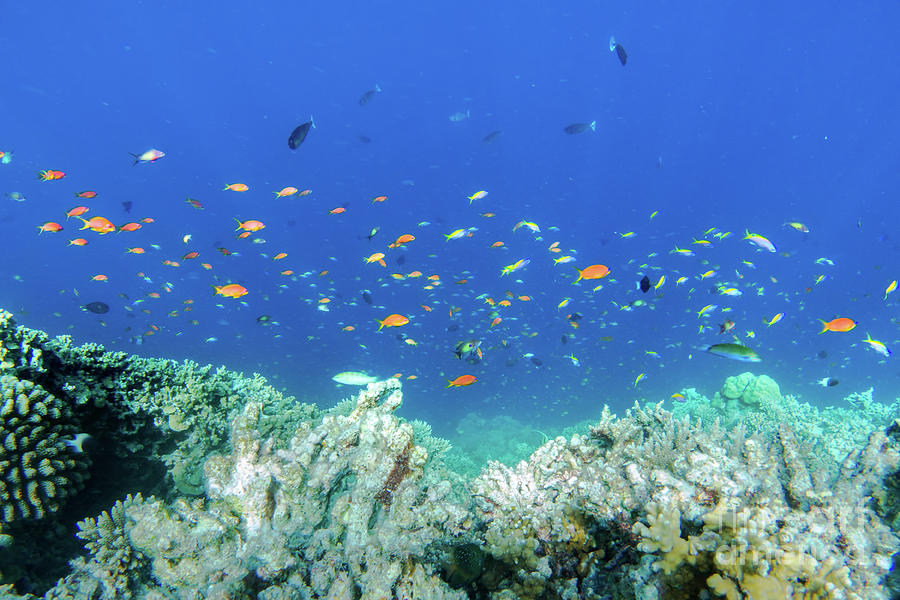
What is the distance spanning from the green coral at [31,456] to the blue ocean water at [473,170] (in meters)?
29.5

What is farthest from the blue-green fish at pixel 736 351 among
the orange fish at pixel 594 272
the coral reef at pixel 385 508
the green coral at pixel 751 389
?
the green coral at pixel 751 389

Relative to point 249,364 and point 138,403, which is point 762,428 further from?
point 249,364

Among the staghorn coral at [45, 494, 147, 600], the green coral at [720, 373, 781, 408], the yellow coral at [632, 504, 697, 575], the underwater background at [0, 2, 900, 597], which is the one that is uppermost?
the underwater background at [0, 2, 900, 597]

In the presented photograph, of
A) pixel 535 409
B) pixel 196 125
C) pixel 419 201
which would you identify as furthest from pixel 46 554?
pixel 196 125

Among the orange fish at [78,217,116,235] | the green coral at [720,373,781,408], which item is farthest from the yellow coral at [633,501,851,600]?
the green coral at [720,373,781,408]

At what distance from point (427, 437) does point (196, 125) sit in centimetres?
5850

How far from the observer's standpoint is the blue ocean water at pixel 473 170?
129 ft

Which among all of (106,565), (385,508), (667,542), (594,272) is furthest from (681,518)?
(594,272)

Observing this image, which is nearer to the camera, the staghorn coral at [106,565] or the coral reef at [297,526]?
the coral reef at [297,526]

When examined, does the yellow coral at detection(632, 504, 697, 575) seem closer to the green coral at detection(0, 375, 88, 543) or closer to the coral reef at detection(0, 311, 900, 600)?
the coral reef at detection(0, 311, 900, 600)

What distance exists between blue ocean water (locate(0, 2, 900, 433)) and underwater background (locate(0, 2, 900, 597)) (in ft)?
1.01

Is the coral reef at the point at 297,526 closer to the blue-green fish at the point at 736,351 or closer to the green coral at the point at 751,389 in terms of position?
the blue-green fish at the point at 736,351

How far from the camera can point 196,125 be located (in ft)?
155

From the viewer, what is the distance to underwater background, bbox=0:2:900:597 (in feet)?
129
